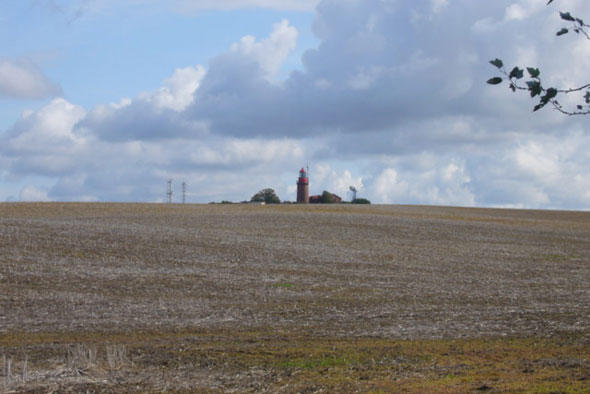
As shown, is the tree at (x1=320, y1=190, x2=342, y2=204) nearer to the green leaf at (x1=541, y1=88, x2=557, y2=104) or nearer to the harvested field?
the harvested field

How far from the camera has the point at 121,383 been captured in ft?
38.5

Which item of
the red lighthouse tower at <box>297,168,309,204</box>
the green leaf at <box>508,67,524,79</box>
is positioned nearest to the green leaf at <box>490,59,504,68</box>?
the green leaf at <box>508,67,524,79</box>

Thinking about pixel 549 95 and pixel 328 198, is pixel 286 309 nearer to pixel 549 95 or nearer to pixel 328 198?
pixel 549 95

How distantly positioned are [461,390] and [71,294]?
1708 centimetres

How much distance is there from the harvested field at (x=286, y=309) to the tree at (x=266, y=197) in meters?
73.9

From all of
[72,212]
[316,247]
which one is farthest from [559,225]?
[72,212]

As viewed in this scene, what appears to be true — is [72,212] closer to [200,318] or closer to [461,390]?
[200,318]

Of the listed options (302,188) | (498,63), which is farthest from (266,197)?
(498,63)

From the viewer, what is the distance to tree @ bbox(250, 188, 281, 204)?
125312 mm

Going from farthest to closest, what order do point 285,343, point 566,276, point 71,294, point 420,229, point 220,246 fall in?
point 420,229
point 220,246
point 566,276
point 71,294
point 285,343

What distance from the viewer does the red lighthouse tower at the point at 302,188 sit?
389 feet

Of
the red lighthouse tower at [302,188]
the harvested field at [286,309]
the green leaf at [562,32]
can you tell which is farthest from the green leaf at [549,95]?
the red lighthouse tower at [302,188]

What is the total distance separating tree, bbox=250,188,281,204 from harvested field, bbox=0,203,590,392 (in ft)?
243

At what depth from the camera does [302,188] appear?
4673 inches
